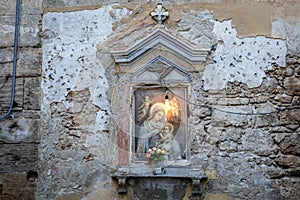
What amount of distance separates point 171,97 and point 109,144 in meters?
0.88

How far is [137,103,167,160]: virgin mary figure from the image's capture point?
4.65 metres

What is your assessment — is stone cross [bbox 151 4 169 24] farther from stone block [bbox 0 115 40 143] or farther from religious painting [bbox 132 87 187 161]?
stone block [bbox 0 115 40 143]

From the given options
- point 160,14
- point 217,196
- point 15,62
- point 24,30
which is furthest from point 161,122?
point 24,30

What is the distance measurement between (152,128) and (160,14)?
1.33m

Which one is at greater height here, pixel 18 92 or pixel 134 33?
pixel 134 33

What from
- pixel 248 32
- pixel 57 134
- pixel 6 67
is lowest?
pixel 57 134

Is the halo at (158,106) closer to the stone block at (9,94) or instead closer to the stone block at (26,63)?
the stone block at (26,63)

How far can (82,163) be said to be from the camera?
15.4 feet

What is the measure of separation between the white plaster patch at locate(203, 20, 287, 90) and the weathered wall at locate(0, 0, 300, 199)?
0.01m

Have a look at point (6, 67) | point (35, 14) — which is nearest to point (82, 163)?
point (6, 67)

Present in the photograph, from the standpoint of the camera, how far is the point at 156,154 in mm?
4527

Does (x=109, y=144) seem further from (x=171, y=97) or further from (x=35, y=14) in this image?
(x=35, y=14)

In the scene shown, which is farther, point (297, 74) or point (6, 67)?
point (6, 67)

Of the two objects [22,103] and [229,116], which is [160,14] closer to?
[229,116]
